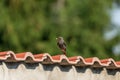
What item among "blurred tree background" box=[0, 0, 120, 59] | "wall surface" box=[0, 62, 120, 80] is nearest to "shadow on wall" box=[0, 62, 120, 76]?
"wall surface" box=[0, 62, 120, 80]

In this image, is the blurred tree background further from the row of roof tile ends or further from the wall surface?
the row of roof tile ends

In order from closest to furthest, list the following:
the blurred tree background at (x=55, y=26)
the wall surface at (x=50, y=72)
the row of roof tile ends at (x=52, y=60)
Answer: the row of roof tile ends at (x=52, y=60) < the wall surface at (x=50, y=72) < the blurred tree background at (x=55, y=26)

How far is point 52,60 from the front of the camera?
8.67 m

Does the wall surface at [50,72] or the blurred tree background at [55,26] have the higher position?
the blurred tree background at [55,26]

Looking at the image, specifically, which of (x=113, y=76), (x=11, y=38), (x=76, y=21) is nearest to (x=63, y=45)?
(x=113, y=76)

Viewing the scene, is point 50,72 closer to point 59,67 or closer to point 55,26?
point 59,67

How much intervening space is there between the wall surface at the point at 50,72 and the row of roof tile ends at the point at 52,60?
3.3 inches

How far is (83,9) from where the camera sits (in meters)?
24.5

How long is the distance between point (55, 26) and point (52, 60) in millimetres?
14816

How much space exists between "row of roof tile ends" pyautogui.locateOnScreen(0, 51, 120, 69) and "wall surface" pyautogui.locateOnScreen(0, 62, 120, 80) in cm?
8

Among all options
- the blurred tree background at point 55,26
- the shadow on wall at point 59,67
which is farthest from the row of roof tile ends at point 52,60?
the blurred tree background at point 55,26

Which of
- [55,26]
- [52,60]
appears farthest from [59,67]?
[55,26]

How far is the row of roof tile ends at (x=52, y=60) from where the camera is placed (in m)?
8.18

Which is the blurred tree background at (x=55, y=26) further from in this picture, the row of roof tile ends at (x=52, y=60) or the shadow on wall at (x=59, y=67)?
the row of roof tile ends at (x=52, y=60)
